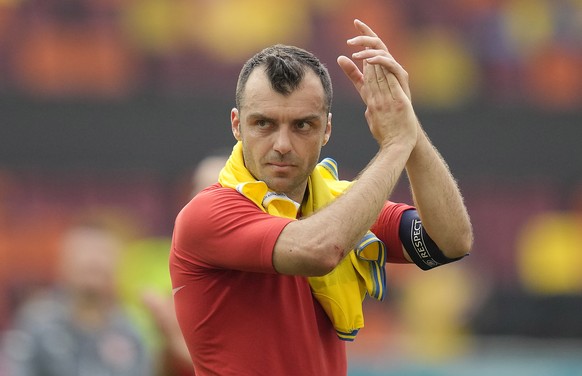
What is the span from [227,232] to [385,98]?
662mm

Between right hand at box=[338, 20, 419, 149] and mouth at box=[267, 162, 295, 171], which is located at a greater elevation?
right hand at box=[338, 20, 419, 149]

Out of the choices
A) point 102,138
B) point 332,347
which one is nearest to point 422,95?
point 102,138

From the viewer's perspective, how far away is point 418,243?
3.79 m

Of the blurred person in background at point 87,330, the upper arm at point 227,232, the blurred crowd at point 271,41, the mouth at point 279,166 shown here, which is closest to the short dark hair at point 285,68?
the mouth at point 279,166

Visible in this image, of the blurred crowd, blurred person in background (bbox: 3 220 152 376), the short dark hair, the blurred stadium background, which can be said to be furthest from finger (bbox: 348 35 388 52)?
the blurred crowd

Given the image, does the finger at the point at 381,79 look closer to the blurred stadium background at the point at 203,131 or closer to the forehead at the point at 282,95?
the forehead at the point at 282,95

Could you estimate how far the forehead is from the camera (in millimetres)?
3486

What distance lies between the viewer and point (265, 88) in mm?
3506

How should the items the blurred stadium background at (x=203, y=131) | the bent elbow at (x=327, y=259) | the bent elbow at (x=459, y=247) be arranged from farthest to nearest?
the blurred stadium background at (x=203, y=131)
the bent elbow at (x=459, y=247)
the bent elbow at (x=327, y=259)

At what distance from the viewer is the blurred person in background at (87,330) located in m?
5.90

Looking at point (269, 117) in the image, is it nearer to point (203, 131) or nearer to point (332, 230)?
point (332, 230)

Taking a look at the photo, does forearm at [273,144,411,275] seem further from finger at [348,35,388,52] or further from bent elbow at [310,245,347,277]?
finger at [348,35,388,52]

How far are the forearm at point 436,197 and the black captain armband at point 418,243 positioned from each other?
0.15ft

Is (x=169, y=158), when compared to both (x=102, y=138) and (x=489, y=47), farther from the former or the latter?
(x=489, y=47)
